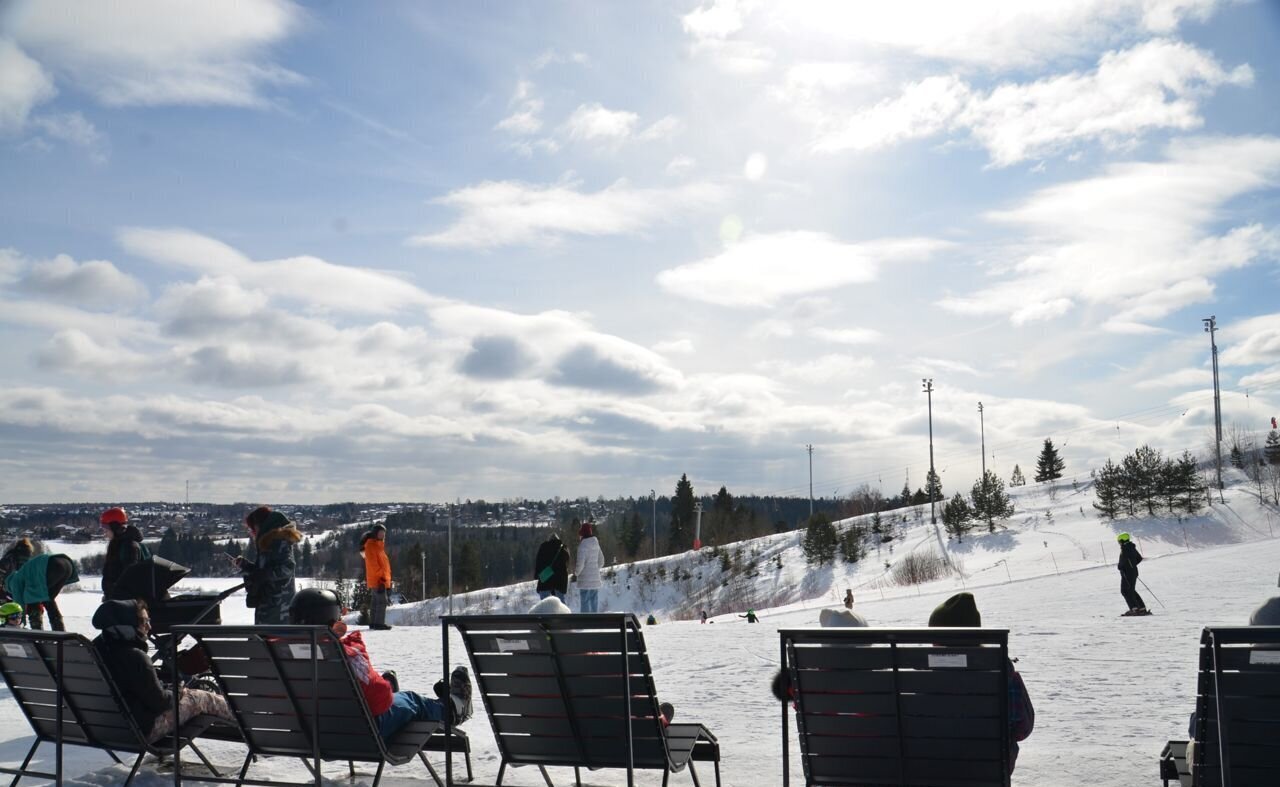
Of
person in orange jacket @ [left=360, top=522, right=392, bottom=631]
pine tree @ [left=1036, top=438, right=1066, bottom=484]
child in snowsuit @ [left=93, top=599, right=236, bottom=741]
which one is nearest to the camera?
child in snowsuit @ [left=93, top=599, right=236, bottom=741]

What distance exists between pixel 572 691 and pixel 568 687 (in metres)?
0.03

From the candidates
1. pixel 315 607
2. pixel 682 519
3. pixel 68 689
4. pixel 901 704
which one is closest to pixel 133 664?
pixel 68 689

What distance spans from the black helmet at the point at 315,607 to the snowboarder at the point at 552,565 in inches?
322

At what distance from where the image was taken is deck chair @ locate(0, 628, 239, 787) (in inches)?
213

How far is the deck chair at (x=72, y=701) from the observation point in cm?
541

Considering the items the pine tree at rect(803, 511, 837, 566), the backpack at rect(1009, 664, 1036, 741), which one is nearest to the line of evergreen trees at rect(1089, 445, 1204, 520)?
the pine tree at rect(803, 511, 837, 566)

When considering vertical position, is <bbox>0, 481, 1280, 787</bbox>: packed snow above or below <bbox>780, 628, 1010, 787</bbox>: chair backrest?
below

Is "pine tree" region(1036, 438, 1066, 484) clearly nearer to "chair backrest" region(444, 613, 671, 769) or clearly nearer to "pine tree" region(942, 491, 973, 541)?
"pine tree" region(942, 491, 973, 541)

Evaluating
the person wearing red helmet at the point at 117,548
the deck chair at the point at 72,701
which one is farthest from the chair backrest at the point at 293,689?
the person wearing red helmet at the point at 117,548

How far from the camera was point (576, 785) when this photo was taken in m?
5.71

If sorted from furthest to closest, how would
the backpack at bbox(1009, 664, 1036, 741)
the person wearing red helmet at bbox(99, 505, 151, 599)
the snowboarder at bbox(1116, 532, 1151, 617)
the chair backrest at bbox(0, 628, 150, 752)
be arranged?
1. the snowboarder at bbox(1116, 532, 1151, 617)
2. the person wearing red helmet at bbox(99, 505, 151, 599)
3. the chair backrest at bbox(0, 628, 150, 752)
4. the backpack at bbox(1009, 664, 1036, 741)

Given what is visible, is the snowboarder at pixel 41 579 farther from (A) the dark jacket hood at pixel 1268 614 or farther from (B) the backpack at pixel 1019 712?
(A) the dark jacket hood at pixel 1268 614

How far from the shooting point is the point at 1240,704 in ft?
13.1

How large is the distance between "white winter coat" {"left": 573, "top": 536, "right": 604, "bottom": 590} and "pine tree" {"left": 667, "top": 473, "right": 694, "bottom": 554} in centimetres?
9573
